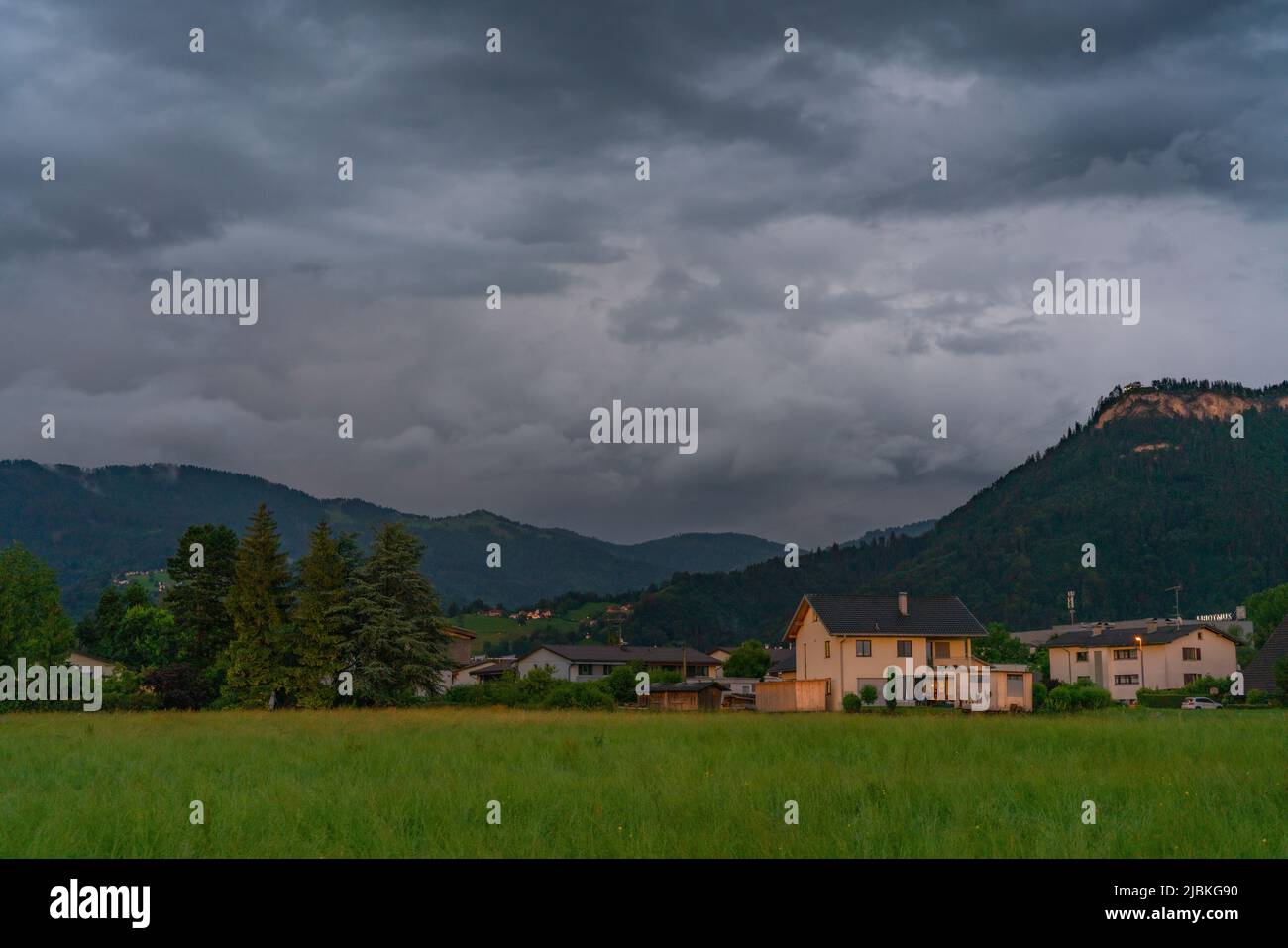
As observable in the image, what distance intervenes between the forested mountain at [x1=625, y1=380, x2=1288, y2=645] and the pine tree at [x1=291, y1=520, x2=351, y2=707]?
10598 cm

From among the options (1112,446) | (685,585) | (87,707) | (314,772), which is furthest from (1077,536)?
(314,772)

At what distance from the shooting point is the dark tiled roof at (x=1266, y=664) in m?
69.4

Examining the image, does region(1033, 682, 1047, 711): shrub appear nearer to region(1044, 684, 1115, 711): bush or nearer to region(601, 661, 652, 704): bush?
region(1044, 684, 1115, 711): bush

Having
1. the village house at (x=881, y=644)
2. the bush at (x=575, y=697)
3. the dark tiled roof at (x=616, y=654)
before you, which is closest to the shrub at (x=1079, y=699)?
the village house at (x=881, y=644)

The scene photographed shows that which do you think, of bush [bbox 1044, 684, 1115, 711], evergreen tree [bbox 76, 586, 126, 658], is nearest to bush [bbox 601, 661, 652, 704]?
bush [bbox 1044, 684, 1115, 711]

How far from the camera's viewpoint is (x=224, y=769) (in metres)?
19.3

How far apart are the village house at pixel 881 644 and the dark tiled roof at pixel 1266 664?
17069 millimetres

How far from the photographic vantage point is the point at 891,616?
2815 inches

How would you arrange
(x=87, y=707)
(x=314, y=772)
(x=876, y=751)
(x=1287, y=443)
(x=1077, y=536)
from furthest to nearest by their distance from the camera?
(x=1287, y=443) < (x=1077, y=536) < (x=87, y=707) < (x=876, y=751) < (x=314, y=772)

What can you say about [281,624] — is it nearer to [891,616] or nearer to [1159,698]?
[891,616]

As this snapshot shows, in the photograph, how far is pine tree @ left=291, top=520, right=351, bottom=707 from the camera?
2160 inches
